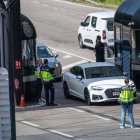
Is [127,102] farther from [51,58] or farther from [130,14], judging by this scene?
[51,58]

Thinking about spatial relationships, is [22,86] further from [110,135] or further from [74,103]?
[110,135]

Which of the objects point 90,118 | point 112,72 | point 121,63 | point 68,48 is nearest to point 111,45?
point 68,48

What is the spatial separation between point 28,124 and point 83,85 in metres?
4.67

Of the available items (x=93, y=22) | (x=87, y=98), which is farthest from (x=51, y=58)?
(x=93, y=22)

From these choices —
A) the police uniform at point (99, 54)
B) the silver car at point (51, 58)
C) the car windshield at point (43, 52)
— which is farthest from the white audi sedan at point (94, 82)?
the police uniform at point (99, 54)

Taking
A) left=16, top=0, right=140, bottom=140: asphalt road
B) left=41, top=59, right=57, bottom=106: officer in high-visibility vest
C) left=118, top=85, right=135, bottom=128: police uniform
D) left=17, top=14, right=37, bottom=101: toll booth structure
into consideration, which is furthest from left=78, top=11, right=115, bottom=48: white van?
left=118, top=85, right=135, bottom=128: police uniform

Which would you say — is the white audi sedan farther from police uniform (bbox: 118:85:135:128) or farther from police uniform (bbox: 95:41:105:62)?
police uniform (bbox: 95:41:105:62)

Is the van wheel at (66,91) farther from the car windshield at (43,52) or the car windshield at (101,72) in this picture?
the car windshield at (43,52)

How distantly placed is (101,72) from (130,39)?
345cm

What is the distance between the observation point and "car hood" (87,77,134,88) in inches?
1112

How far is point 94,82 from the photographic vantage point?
28.6 m

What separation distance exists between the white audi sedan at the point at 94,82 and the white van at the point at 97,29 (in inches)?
387

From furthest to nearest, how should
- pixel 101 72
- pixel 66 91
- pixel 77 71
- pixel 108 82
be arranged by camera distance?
1. pixel 66 91
2. pixel 77 71
3. pixel 101 72
4. pixel 108 82

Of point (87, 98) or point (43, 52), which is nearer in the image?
point (87, 98)
